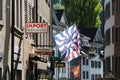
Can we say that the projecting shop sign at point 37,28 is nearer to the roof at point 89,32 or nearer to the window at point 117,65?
the window at point 117,65

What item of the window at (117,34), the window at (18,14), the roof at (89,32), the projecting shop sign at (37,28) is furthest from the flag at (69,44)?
the roof at (89,32)

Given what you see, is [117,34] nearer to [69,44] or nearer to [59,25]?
[69,44]

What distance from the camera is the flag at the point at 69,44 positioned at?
3088 centimetres

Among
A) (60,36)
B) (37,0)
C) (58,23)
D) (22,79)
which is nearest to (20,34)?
(22,79)

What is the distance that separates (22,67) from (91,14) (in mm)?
77709

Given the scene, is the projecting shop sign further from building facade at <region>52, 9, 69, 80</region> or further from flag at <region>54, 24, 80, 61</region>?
building facade at <region>52, 9, 69, 80</region>

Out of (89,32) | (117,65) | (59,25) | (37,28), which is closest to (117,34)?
(117,65)

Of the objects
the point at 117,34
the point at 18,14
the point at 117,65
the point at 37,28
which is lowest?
the point at 117,65

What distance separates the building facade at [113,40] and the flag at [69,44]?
2024cm

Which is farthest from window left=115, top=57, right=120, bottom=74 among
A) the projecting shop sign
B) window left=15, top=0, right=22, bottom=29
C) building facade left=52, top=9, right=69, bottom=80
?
building facade left=52, top=9, right=69, bottom=80

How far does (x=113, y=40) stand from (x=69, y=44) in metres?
24.0

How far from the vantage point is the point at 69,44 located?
3105 cm

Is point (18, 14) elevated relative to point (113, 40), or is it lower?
elevated

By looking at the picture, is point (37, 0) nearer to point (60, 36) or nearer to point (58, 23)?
point (60, 36)
